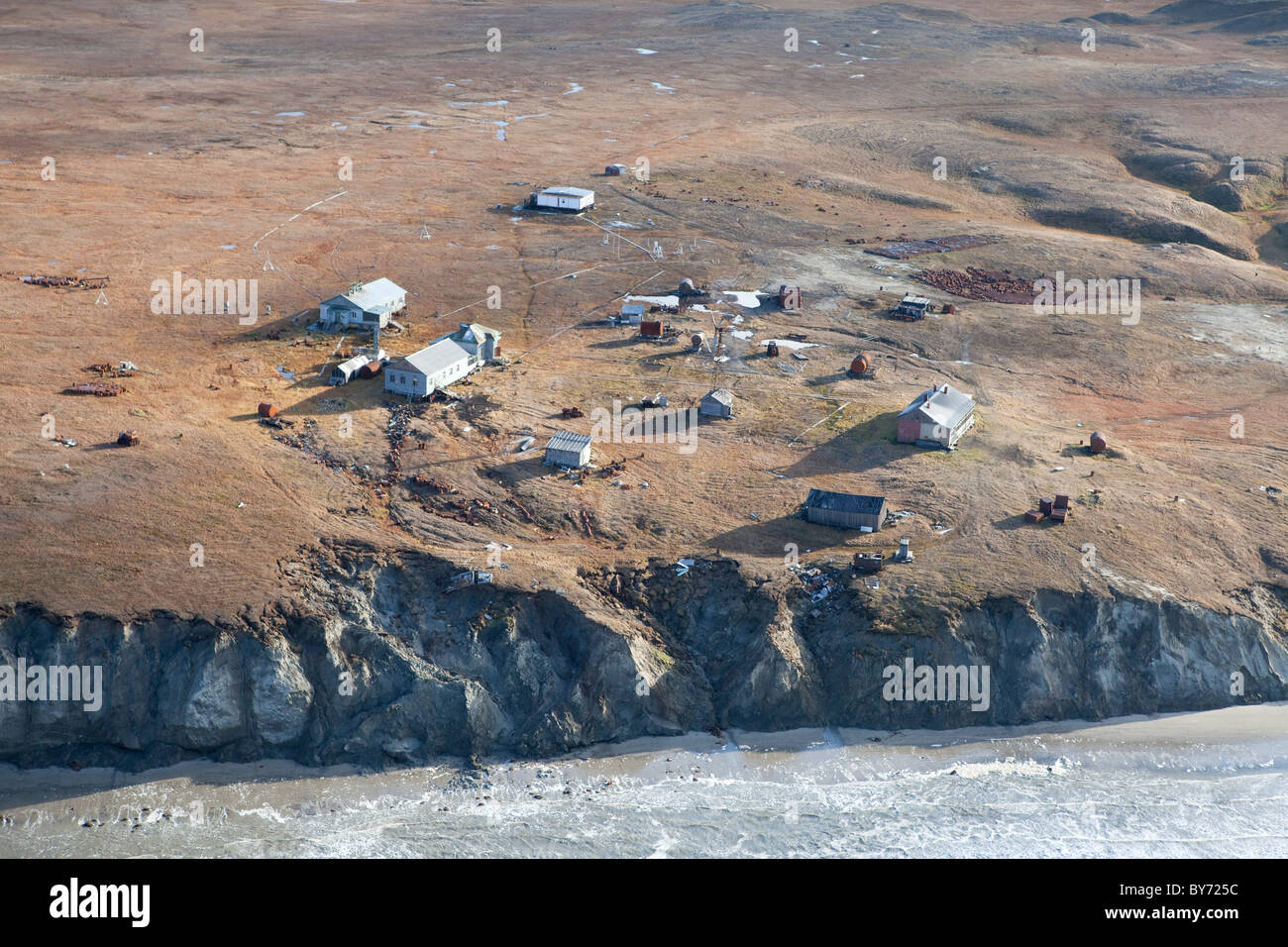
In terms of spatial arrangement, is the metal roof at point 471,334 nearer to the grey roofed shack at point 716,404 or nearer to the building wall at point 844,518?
the grey roofed shack at point 716,404

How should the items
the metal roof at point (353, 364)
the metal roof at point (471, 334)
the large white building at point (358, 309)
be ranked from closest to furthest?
the metal roof at point (353, 364) → the metal roof at point (471, 334) → the large white building at point (358, 309)

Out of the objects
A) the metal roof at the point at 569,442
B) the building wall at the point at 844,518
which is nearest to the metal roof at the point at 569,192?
the metal roof at the point at 569,442

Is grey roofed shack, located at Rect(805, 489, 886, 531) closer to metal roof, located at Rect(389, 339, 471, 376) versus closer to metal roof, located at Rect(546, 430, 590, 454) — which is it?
metal roof, located at Rect(546, 430, 590, 454)

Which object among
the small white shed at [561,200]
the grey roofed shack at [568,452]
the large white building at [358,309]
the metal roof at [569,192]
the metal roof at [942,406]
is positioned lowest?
the grey roofed shack at [568,452]

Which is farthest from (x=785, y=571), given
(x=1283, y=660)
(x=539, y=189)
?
(x=539, y=189)

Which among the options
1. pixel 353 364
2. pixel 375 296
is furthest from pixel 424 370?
pixel 375 296

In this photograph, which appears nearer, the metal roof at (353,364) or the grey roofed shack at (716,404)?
the grey roofed shack at (716,404)

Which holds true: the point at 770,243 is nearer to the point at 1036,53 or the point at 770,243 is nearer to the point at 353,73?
the point at 353,73

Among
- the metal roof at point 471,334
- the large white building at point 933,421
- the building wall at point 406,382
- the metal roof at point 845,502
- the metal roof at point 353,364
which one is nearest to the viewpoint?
the metal roof at point 845,502

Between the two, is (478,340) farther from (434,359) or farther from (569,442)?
(569,442)
